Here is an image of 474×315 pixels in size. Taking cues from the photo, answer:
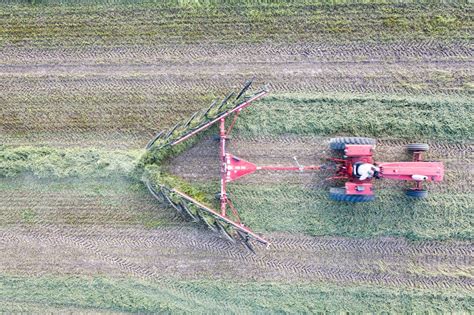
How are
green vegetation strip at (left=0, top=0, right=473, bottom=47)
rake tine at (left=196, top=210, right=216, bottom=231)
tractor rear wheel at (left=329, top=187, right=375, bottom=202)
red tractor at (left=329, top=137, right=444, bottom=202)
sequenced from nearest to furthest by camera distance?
red tractor at (left=329, top=137, right=444, bottom=202) → tractor rear wheel at (left=329, top=187, right=375, bottom=202) → rake tine at (left=196, top=210, right=216, bottom=231) → green vegetation strip at (left=0, top=0, right=473, bottom=47)

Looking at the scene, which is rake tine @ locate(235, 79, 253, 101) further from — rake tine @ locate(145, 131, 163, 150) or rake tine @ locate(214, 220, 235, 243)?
rake tine @ locate(214, 220, 235, 243)

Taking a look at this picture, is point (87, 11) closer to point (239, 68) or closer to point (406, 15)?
point (239, 68)

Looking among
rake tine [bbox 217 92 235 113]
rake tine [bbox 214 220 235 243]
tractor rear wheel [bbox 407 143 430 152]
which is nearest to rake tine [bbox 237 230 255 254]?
rake tine [bbox 214 220 235 243]

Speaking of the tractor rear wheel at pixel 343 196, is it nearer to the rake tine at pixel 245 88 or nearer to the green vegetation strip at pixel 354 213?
the green vegetation strip at pixel 354 213

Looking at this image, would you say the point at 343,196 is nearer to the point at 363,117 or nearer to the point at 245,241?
the point at 363,117

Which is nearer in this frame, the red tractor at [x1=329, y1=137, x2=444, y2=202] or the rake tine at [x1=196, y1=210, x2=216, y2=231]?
the red tractor at [x1=329, y1=137, x2=444, y2=202]

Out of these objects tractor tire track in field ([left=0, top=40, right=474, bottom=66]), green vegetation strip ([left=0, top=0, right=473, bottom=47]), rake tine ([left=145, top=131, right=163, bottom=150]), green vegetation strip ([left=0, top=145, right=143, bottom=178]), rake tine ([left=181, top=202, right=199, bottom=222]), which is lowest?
rake tine ([left=181, top=202, right=199, bottom=222])
